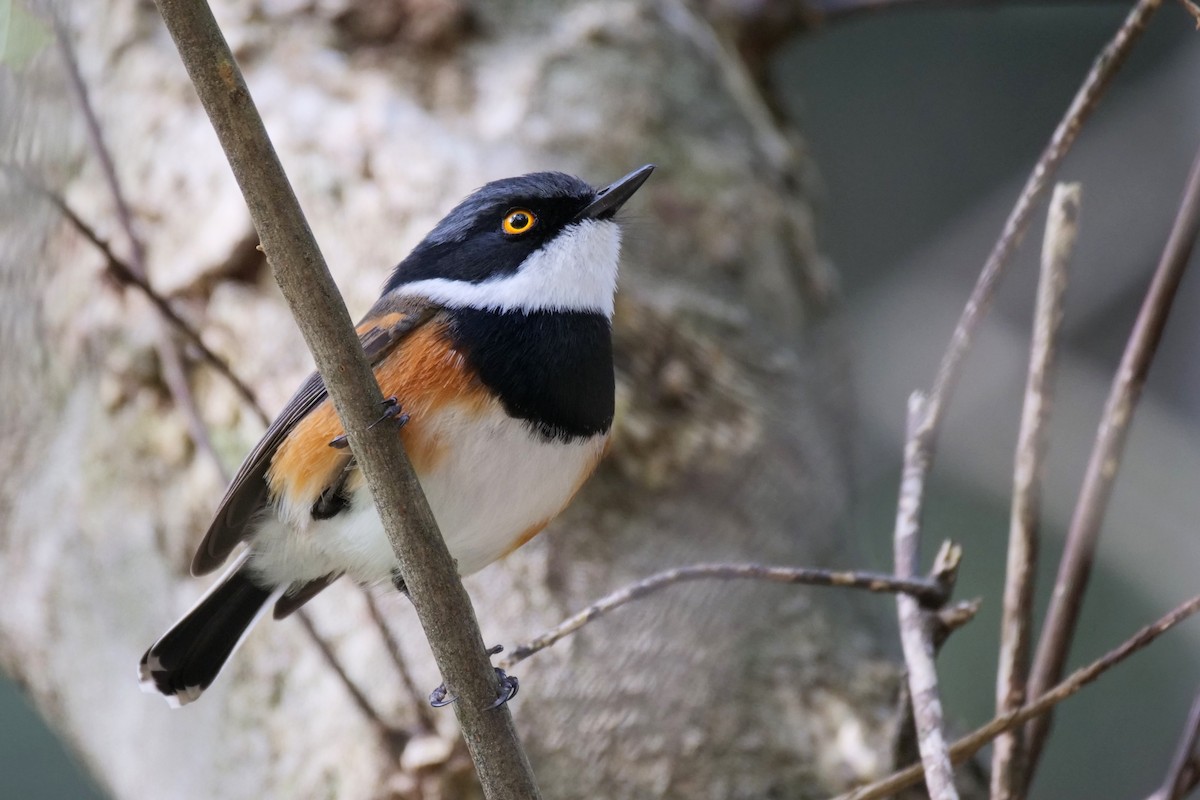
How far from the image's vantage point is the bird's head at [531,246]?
9.15 feet

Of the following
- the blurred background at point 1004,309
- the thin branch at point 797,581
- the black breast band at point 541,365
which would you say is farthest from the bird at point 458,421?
the blurred background at point 1004,309

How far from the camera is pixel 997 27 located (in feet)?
25.9

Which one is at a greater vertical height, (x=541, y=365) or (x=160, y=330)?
(x=160, y=330)

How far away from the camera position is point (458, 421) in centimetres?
254

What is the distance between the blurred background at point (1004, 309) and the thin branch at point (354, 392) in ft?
6.59

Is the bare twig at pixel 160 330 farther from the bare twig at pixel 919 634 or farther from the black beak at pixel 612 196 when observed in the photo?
the bare twig at pixel 919 634

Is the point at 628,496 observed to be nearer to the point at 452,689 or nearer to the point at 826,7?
the point at 452,689

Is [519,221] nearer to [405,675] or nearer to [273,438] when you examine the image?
[273,438]

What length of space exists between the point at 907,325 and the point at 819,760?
2449 millimetres

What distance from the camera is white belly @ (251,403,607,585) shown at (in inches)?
101

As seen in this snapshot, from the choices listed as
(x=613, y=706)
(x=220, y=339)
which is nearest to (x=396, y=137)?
(x=220, y=339)

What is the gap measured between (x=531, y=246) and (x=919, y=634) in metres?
1.27

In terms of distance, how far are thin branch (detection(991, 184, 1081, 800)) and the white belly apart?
0.91 meters

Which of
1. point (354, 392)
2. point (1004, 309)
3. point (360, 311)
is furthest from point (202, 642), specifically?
point (1004, 309)
